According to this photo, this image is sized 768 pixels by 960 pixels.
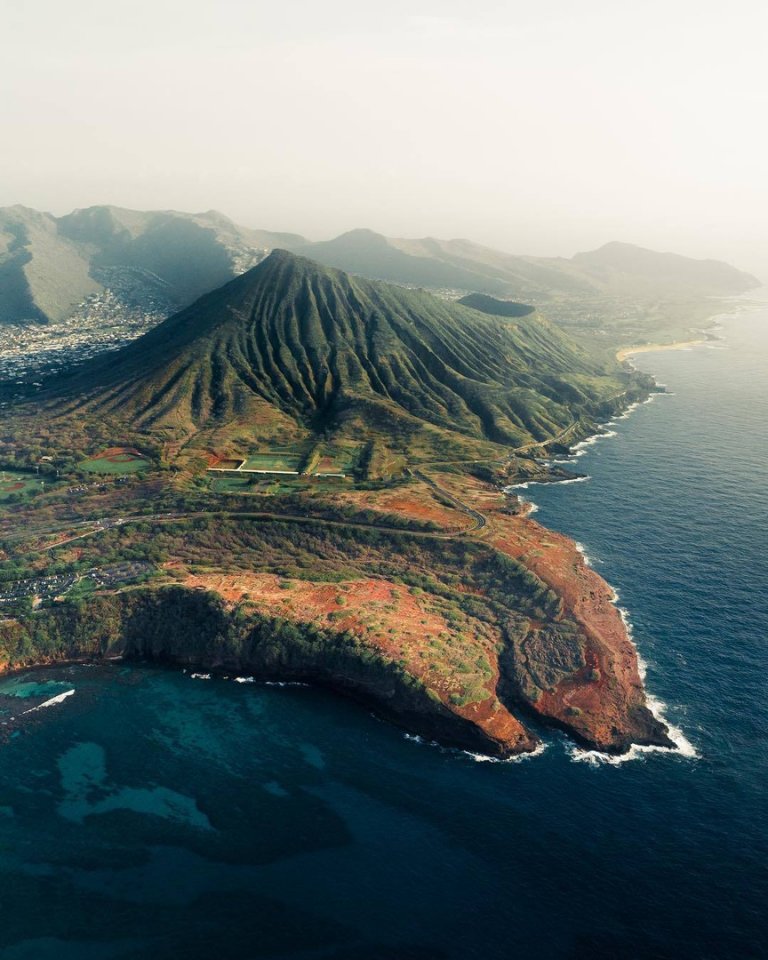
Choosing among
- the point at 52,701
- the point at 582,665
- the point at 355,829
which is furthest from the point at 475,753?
the point at 52,701

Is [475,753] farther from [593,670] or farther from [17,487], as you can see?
[17,487]

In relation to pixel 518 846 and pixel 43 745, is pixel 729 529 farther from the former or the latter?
pixel 43 745

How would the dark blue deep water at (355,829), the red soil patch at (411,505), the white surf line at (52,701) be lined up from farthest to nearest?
the red soil patch at (411,505)
the white surf line at (52,701)
the dark blue deep water at (355,829)

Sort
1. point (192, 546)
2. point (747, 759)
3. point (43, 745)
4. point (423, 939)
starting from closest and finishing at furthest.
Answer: point (423, 939), point (747, 759), point (43, 745), point (192, 546)

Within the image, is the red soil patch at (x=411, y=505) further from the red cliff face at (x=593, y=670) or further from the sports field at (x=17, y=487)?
the sports field at (x=17, y=487)


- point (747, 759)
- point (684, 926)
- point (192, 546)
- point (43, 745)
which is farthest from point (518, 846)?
point (192, 546)

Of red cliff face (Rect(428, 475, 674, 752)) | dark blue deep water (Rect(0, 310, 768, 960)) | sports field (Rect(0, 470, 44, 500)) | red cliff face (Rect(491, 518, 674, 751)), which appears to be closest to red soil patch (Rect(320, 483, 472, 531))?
A: red cliff face (Rect(491, 518, 674, 751))

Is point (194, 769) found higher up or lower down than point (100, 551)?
lower down

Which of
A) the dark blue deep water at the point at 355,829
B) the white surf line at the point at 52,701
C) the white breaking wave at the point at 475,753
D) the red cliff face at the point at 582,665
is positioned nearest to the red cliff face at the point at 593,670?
the red cliff face at the point at 582,665

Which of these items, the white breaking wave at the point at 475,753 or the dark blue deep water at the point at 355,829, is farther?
the white breaking wave at the point at 475,753
